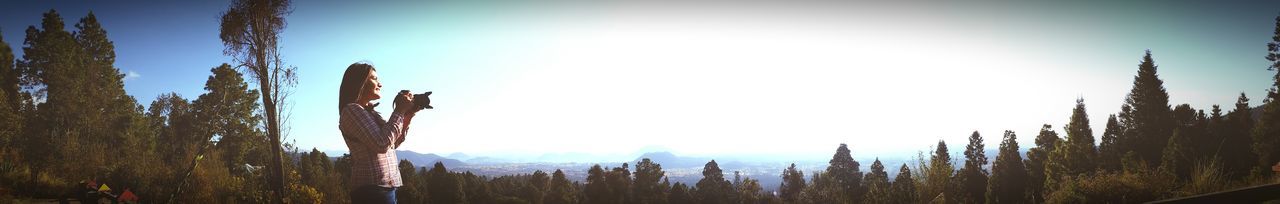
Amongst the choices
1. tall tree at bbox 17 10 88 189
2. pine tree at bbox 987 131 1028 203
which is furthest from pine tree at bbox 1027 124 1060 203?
tall tree at bbox 17 10 88 189

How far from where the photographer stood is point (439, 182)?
20.5 metres

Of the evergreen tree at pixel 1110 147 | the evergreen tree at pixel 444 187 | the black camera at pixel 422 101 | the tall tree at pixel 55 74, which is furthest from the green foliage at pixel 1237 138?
the tall tree at pixel 55 74

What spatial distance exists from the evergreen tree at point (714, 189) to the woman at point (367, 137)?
105ft

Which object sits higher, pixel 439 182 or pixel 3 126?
pixel 3 126

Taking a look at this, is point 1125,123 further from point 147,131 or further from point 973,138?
point 147,131

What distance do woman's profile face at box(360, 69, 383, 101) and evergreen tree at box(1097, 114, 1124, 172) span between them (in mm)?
46994

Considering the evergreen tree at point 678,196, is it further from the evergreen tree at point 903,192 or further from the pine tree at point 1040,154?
the pine tree at point 1040,154

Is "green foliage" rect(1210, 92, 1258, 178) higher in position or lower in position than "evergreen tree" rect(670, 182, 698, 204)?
higher

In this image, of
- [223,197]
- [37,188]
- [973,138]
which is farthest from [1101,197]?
[973,138]

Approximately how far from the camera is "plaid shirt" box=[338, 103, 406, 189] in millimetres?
2662

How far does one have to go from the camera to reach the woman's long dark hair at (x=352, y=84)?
2.83m

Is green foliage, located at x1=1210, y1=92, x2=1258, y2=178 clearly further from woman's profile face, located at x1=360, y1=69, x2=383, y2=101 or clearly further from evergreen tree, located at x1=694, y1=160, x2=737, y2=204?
woman's profile face, located at x1=360, y1=69, x2=383, y2=101

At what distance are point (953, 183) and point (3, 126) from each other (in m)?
26.3

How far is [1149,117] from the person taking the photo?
37.9m
